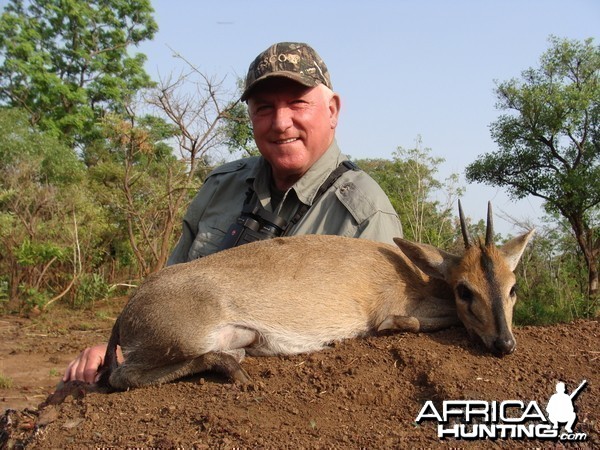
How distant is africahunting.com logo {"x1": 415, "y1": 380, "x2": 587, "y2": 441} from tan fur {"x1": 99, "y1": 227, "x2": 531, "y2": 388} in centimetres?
77

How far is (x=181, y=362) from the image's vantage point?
385cm

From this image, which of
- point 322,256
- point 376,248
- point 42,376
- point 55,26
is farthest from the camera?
point 55,26

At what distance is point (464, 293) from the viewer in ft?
14.0

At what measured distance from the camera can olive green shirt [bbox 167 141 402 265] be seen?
5043 mm

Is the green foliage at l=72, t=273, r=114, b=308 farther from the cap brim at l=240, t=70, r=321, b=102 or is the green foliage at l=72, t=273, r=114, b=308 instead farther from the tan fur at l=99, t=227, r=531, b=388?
the tan fur at l=99, t=227, r=531, b=388

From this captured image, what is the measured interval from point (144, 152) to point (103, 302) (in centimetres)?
387

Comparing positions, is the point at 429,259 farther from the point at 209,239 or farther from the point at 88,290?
the point at 88,290

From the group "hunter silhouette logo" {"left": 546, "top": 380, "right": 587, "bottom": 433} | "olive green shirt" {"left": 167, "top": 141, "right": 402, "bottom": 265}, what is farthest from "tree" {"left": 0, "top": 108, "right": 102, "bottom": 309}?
"hunter silhouette logo" {"left": 546, "top": 380, "right": 587, "bottom": 433}

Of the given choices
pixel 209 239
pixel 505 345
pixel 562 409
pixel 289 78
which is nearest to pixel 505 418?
pixel 562 409

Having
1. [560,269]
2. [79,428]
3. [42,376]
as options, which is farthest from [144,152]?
→ [79,428]

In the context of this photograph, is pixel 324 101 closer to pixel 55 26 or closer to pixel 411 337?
pixel 411 337

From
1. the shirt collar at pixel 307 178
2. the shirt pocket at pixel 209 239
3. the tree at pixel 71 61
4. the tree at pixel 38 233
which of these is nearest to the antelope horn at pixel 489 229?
the shirt collar at pixel 307 178

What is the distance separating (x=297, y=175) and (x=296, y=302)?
1711 millimetres

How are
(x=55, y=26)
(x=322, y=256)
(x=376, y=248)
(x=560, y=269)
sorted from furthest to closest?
(x=55, y=26) < (x=560, y=269) < (x=376, y=248) < (x=322, y=256)
